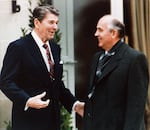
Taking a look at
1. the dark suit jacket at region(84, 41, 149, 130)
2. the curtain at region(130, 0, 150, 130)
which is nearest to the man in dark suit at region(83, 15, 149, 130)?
the dark suit jacket at region(84, 41, 149, 130)

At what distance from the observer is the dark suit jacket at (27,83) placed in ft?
13.2

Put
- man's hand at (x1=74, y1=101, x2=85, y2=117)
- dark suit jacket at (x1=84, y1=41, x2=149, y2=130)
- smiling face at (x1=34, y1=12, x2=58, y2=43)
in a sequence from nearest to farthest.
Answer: dark suit jacket at (x1=84, y1=41, x2=149, y2=130), smiling face at (x1=34, y1=12, x2=58, y2=43), man's hand at (x1=74, y1=101, x2=85, y2=117)

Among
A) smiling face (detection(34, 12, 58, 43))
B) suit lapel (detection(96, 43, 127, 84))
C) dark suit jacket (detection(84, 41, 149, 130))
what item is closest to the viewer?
dark suit jacket (detection(84, 41, 149, 130))

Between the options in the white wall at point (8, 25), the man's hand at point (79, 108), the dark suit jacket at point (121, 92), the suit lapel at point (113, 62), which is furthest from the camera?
the white wall at point (8, 25)

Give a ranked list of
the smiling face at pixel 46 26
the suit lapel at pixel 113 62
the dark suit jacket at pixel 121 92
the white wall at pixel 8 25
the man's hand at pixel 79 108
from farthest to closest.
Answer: the white wall at pixel 8 25, the man's hand at pixel 79 108, the smiling face at pixel 46 26, the suit lapel at pixel 113 62, the dark suit jacket at pixel 121 92

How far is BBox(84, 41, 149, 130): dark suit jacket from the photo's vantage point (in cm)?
372

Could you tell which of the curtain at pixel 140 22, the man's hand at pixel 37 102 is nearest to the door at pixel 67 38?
the curtain at pixel 140 22

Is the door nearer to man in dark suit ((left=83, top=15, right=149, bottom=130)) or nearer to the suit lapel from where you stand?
man in dark suit ((left=83, top=15, right=149, bottom=130))

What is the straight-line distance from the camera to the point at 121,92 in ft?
12.4

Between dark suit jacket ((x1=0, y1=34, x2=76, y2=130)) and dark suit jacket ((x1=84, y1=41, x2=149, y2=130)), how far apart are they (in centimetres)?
45

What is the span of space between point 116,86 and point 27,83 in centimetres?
78

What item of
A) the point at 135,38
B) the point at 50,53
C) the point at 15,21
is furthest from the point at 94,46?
→ the point at 50,53

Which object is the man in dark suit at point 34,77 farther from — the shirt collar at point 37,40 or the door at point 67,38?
the door at point 67,38

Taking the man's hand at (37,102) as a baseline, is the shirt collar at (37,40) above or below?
above
